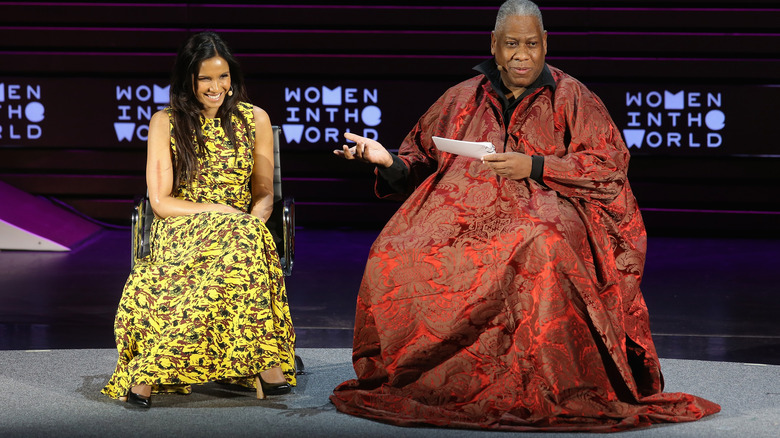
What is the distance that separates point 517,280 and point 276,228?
1.18 meters

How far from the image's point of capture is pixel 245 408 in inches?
144

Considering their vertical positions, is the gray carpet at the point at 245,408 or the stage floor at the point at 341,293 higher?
the stage floor at the point at 341,293

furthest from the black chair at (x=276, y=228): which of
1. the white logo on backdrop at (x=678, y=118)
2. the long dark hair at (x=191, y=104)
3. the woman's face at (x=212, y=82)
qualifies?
the white logo on backdrop at (x=678, y=118)

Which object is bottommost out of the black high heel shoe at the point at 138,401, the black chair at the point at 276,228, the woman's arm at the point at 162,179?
the black high heel shoe at the point at 138,401

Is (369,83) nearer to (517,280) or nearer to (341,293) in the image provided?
(341,293)

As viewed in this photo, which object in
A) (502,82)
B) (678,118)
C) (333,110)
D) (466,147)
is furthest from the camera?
(333,110)

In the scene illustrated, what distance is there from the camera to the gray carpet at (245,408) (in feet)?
11.0

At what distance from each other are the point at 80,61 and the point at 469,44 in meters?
3.08

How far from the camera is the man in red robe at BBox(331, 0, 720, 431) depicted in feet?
11.3

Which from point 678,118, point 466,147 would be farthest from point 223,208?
point 678,118

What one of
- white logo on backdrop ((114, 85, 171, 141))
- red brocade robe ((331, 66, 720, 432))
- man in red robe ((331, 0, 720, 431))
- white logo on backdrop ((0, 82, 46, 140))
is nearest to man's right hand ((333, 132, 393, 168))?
man in red robe ((331, 0, 720, 431))

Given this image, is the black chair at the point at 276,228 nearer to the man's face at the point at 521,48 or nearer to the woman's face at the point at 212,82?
the woman's face at the point at 212,82

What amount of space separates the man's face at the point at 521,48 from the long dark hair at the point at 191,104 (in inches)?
41.3

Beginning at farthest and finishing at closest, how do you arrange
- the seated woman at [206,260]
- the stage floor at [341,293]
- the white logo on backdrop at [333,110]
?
the white logo on backdrop at [333,110] → the stage floor at [341,293] → the seated woman at [206,260]
